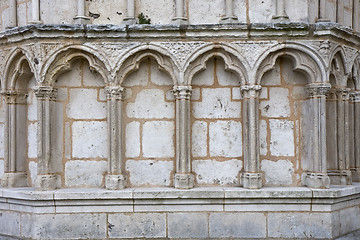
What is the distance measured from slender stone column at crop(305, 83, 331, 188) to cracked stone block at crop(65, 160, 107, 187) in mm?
3099

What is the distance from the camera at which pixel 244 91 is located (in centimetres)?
539

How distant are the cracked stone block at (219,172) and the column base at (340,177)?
1539mm

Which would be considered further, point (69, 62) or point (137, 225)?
point (69, 62)

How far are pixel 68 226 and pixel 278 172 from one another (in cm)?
317

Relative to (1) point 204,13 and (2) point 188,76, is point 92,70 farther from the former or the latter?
(1) point 204,13

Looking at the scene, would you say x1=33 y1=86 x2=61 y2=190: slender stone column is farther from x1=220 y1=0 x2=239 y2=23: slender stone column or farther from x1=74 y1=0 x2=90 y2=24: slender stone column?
x1=220 y1=0 x2=239 y2=23: slender stone column

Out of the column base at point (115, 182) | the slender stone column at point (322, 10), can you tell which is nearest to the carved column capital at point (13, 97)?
the column base at point (115, 182)

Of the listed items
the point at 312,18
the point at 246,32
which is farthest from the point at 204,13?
the point at 312,18

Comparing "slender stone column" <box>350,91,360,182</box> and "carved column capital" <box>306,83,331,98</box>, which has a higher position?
"carved column capital" <box>306,83,331,98</box>

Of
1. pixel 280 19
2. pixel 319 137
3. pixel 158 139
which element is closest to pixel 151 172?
pixel 158 139

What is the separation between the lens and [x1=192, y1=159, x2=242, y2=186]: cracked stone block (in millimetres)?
5516

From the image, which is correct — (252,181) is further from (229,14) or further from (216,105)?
(229,14)

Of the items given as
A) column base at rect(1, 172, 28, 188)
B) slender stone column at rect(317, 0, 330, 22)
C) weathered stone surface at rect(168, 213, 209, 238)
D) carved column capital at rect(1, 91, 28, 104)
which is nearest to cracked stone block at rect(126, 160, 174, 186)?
weathered stone surface at rect(168, 213, 209, 238)

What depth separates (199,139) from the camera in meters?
5.55
